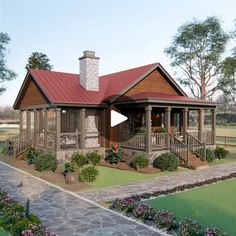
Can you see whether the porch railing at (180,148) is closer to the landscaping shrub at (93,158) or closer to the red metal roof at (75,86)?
the landscaping shrub at (93,158)

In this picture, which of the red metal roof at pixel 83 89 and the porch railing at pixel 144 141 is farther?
the red metal roof at pixel 83 89

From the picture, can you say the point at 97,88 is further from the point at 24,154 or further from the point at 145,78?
the point at 24,154

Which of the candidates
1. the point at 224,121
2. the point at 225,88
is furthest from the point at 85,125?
the point at 224,121

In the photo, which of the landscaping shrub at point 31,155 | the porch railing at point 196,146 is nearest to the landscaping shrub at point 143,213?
the porch railing at point 196,146

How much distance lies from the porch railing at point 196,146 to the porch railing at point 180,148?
65 centimetres

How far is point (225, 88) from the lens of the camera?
142ft

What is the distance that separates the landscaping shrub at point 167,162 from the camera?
16155mm

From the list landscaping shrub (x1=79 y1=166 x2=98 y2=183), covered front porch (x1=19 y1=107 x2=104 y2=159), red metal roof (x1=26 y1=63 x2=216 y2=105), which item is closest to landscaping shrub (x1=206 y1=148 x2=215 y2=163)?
red metal roof (x1=26 y1=63 x2=216 y2=105)

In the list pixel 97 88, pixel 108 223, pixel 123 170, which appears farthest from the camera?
pixel 97 88

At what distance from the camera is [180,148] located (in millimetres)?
17953

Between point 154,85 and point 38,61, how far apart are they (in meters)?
28.5

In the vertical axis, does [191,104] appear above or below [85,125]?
above

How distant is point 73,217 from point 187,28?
4134cm

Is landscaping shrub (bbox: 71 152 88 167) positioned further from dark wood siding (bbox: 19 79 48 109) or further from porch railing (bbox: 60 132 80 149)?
dark wood siding (bbox: 19 79 48 109)
